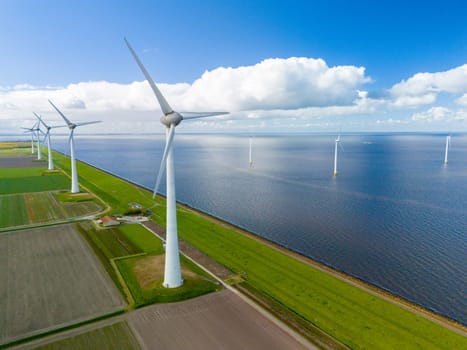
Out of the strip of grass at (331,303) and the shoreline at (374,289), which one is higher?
the strip of grass at (331,303)

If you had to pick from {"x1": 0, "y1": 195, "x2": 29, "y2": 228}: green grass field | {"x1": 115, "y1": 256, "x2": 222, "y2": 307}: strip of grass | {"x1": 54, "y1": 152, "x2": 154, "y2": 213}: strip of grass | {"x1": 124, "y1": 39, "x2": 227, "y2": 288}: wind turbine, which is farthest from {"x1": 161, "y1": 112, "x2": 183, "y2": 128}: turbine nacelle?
{"x1": 0, "y1": 195, "x2": 29, "y2": 228}: green grass field

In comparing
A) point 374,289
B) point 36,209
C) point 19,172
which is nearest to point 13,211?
point 36,209

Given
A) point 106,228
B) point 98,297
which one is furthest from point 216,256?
point 106,228

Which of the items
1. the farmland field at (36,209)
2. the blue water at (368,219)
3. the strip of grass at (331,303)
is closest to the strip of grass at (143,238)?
the strip of grass at (331,303)

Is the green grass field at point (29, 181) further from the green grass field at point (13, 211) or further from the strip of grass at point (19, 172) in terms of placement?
the green grass field at point (13, 211)

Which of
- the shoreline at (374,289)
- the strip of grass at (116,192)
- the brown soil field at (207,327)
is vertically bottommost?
the shoreline at (374,289)

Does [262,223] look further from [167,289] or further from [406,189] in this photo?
[406,189]
